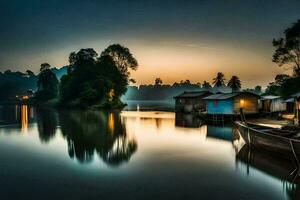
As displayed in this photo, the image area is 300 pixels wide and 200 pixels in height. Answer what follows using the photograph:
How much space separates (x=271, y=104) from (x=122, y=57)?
57.5 metres

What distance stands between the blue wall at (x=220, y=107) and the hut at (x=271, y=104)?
9227 mm

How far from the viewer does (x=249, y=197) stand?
12461mm

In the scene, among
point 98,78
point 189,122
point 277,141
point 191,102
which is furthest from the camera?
point 98,78

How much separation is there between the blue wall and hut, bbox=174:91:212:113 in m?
11.5

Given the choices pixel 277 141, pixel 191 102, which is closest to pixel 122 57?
pixel 191 102

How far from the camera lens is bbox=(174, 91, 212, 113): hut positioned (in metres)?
65.4

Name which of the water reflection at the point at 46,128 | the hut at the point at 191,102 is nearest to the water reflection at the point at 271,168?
the water reflection at the point at 46,128

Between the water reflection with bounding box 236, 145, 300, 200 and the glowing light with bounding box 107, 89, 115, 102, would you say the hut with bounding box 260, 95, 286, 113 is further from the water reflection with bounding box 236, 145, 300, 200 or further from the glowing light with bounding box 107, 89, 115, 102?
the glowing light with bounding box 107, 89, 115, 102

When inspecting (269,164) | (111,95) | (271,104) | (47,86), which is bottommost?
(269,164)

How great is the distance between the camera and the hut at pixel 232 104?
161ft

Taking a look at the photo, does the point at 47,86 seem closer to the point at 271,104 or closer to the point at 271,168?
the point at 271,104

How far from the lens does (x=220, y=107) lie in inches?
1984

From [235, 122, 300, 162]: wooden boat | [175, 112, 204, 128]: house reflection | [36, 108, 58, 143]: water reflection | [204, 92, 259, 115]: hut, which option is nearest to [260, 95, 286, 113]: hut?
[204, 92, 259, 115]: hut

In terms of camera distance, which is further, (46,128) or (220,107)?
(220,107)
